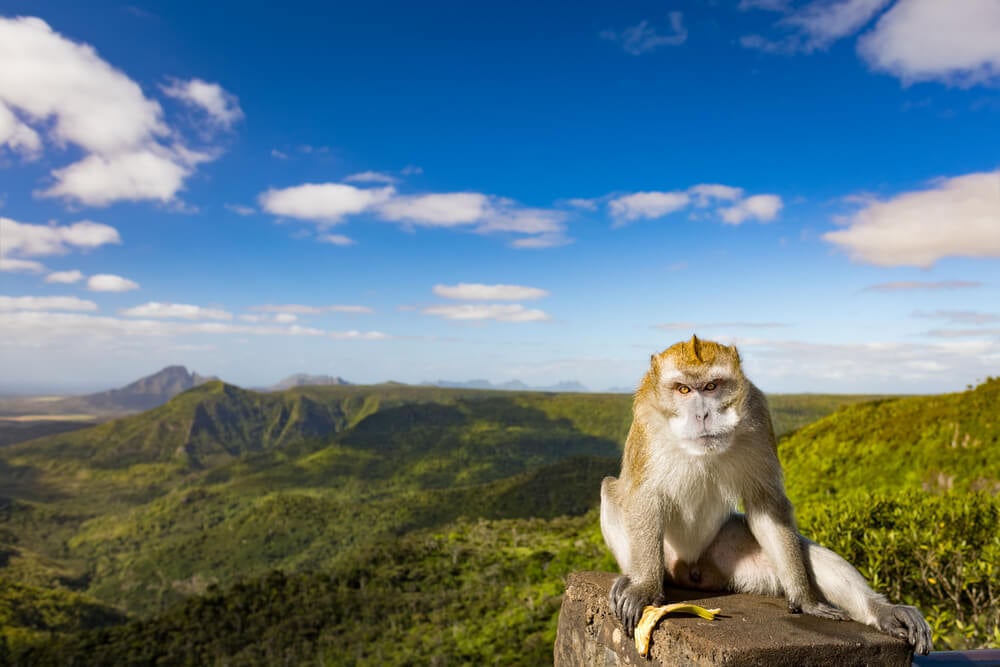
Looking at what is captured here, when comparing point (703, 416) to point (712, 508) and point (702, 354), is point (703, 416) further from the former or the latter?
point (712, 508)

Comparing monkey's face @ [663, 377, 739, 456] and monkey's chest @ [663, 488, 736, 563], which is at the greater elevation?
monkey's face @ [663, 377, 739, 456]

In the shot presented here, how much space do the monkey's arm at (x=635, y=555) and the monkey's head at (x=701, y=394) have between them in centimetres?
62

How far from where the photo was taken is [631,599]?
404cm

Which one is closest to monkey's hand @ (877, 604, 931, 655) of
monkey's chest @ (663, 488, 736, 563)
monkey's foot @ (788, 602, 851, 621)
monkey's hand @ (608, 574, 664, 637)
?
monkey's foot @ (788, 602, 851, 621)

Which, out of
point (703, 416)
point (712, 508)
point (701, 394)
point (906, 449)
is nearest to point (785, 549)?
point (712, 508)

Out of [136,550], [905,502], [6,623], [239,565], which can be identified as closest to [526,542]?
[905,502]

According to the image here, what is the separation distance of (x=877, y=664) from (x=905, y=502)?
8.45m

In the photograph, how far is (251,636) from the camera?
6956cm

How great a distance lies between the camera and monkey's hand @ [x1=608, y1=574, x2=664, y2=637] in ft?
13.0

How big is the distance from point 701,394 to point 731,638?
1.45 meters

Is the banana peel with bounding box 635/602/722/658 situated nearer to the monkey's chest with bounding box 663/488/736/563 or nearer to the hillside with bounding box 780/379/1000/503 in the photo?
the monkey's chest with bounding box 663/488/736/563

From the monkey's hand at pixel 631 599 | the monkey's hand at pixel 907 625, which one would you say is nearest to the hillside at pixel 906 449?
the monkey's hand at pixel 907 625

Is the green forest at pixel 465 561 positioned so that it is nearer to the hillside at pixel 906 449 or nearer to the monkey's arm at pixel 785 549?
the hillside at pixel 906 449

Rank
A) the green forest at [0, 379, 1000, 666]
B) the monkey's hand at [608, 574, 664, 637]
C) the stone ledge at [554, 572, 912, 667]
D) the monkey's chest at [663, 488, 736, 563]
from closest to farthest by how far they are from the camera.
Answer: the stone ledge at [554, 572, 912, 667] → the monkey's hand at [608, 574, 664, 637] → the monkey's chest at [663, 488, 736, 563] → the green forest at [0, 379, 1000, 666]
